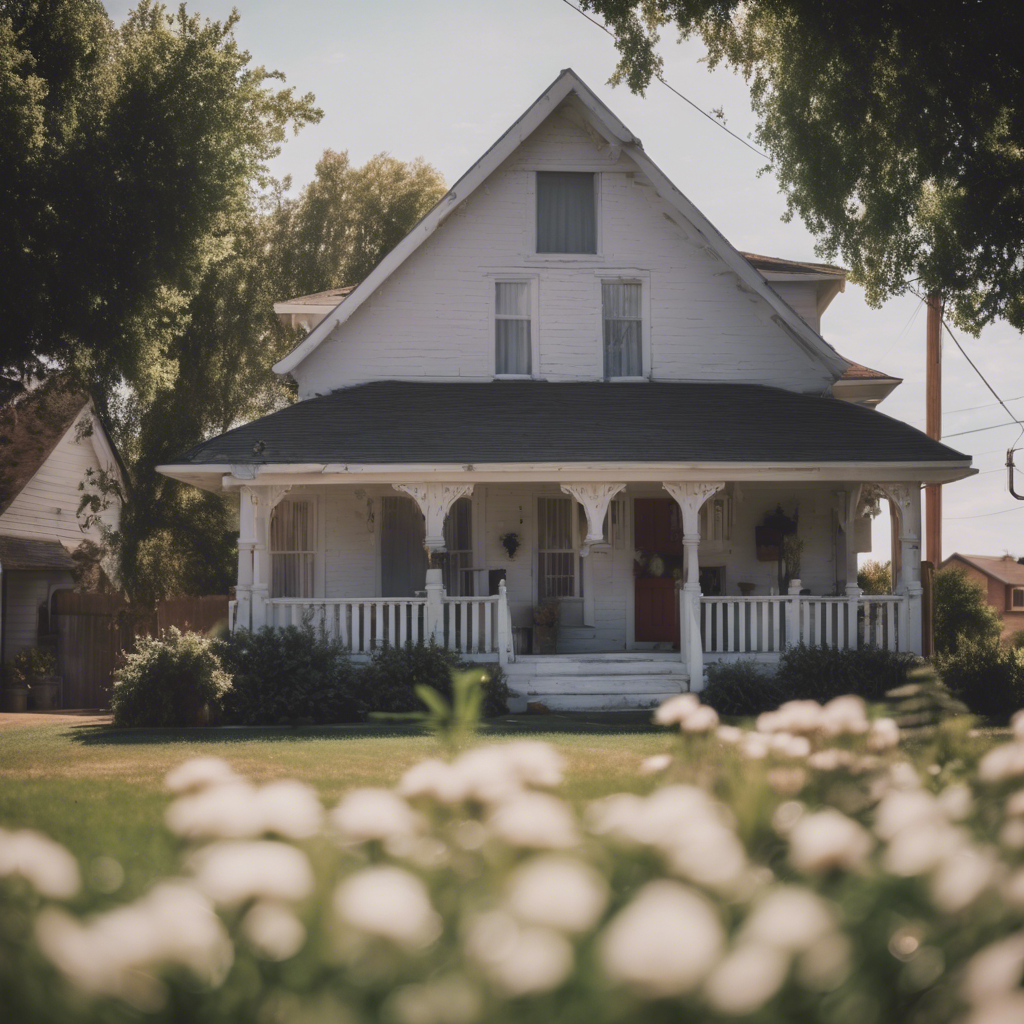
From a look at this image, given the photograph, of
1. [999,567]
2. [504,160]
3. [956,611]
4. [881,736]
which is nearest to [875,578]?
[956,611]

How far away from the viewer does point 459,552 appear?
65.8ft

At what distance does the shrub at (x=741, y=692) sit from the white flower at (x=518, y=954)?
14.2 metres

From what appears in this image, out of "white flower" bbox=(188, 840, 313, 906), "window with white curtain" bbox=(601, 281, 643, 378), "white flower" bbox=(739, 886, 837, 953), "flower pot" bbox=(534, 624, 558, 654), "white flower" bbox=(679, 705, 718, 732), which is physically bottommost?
"flower pot" bbox=(534, 624, 558, 654)

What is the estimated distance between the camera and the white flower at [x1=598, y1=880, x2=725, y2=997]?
1.99m

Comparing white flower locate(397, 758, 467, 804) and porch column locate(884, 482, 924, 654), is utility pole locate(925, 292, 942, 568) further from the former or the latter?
white flower locate(397, 758, 467, 804)

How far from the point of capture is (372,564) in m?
A: 20.1

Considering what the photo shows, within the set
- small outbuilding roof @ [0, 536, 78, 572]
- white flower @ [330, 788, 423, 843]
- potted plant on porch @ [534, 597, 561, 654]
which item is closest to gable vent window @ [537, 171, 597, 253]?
potted plant on porch @ [534, 597, 561, 654]

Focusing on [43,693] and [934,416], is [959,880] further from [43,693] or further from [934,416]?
[43,693]

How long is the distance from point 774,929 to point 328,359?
61.3 ft

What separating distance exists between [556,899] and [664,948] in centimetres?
26

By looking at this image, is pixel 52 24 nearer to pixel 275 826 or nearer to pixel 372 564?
pixel 372 564

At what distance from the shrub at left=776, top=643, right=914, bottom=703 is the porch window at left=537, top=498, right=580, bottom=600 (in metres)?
4.31

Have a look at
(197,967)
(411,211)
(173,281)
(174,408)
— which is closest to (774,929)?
(197,967)

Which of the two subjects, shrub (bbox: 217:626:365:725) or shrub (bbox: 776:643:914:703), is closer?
shrub (bbox: 217:626:365:725)
